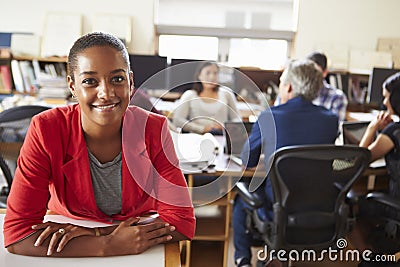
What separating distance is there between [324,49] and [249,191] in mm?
3219

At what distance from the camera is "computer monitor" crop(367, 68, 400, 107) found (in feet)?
15.0

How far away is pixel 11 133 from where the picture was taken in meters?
2.21

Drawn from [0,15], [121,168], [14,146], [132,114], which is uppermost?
[0,15]

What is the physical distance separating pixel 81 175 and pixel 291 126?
1.29m

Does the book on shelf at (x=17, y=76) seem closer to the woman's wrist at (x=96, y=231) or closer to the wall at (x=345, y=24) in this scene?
the wall at (x=345, y=24)

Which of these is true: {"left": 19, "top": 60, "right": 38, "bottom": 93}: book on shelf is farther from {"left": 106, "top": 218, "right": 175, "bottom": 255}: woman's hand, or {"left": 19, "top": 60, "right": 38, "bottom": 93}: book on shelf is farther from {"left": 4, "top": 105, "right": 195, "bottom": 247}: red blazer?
{"left": 106, "top": 218, "right": 175, "bottom": 255}: woman's hand

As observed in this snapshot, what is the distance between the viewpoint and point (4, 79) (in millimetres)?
4594

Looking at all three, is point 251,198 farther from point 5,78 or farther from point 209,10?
point 5,78

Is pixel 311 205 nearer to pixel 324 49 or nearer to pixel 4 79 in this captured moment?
pixel 324 49

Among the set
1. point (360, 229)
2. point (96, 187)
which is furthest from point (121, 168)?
point (360, 229)

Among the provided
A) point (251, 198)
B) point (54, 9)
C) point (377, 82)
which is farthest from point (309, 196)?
point (54, 9)

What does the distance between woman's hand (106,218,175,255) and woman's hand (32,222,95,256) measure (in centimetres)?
8

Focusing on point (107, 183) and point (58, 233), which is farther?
point (107, 183)

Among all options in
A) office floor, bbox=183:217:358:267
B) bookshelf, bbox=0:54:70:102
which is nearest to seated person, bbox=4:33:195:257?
office floor, bbox=183:217:358:267
